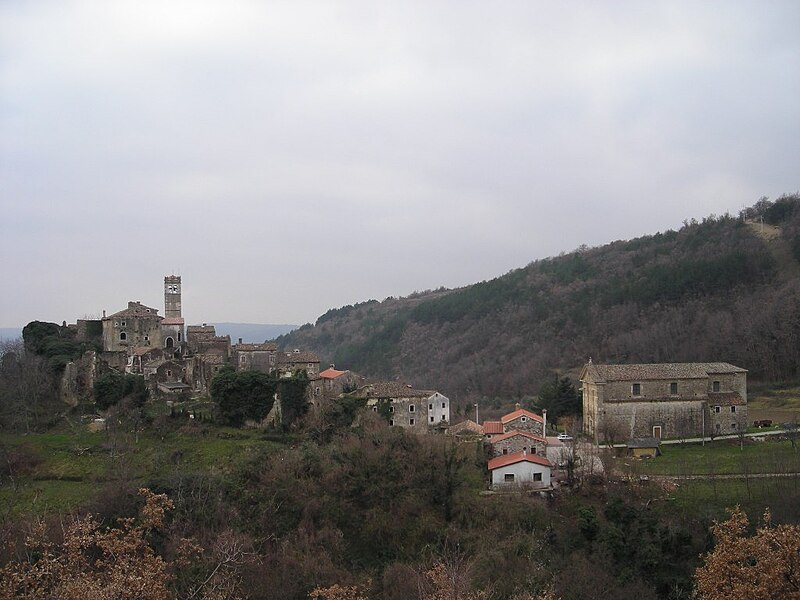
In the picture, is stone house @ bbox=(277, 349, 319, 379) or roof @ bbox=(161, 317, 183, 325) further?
roof @ bbox=(161, 317, 183, 325)

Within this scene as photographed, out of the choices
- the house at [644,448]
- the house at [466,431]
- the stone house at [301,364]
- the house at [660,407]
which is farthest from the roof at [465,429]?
the stone house at [301,364]

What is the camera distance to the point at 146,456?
30125mm

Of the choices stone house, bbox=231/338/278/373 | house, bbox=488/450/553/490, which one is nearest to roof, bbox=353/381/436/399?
stone house, bbox=231/338/278/373

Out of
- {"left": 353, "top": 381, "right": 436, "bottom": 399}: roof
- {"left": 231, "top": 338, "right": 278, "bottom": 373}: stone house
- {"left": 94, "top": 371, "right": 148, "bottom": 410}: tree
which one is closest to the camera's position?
{"left": 353, "top": 381, "right": 436, "bottom": 399}: roof

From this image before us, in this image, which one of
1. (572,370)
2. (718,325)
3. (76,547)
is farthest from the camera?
(572,370)

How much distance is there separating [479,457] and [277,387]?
10710mm

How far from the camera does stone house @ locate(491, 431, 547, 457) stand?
29.8 metres

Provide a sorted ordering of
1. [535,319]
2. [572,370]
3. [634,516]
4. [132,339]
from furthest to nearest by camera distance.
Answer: [535,319]
[572,370]
[132,339]
[634,516]

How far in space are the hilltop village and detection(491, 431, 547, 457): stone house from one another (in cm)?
10

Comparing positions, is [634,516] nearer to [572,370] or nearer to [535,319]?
[572,370]

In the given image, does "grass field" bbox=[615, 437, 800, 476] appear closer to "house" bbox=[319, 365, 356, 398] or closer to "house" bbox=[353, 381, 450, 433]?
"house" bbox=[353, 381, 450, 433]

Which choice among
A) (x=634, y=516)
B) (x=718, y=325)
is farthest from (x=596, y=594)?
(x=718, y=325)

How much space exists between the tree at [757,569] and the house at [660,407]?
22.6m

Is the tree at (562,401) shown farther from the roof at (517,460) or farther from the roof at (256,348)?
the roof at (256,348)
